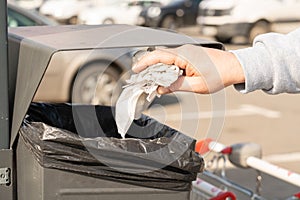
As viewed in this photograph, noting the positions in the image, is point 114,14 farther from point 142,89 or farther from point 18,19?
point 142,89

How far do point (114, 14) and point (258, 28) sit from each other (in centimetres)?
540

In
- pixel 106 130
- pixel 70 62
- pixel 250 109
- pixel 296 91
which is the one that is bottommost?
pixel 250 109

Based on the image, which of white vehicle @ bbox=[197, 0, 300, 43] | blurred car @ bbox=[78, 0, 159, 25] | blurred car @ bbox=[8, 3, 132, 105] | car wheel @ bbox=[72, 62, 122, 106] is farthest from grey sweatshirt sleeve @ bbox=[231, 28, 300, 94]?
blurred car @ bbox=[78, 0, 159, 25]

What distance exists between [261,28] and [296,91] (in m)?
14.3

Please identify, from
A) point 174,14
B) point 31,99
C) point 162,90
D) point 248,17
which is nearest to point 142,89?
point 162,90

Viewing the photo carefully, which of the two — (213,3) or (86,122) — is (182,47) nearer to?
(86,122)

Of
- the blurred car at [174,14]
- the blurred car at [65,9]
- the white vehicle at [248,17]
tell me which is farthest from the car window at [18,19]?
the blurred car at [65,9]

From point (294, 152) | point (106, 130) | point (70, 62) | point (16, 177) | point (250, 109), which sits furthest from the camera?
point (250, 109)

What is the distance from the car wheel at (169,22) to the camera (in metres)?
19.1

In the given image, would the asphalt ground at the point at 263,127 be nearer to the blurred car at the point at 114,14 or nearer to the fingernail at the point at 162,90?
the fingernail at the point at 162,90

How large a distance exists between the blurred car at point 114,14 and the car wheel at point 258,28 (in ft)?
14.7

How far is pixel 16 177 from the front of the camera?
2102mm

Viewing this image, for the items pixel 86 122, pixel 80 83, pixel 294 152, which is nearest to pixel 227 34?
pixel 80 83

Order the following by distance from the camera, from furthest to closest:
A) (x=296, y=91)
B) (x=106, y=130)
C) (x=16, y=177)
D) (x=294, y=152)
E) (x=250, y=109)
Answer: (x=250, y=109) < (x=294, y=152) < (x=106, y=130) < (x=16, y=177) < (x=296, y=91)
